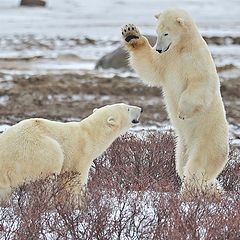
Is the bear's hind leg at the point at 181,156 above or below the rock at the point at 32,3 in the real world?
above

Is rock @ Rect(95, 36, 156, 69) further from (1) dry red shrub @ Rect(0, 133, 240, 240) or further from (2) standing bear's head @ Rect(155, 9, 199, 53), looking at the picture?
(1) dry red shrub @ Rect(0, 133, 240, 240)

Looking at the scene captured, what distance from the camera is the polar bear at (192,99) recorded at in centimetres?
546

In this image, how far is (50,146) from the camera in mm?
Result: 5172

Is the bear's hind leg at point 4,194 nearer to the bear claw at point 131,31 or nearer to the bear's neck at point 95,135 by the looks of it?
the bear's neck at point 95,135

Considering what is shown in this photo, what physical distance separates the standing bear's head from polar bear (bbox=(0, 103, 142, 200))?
0.54 meters

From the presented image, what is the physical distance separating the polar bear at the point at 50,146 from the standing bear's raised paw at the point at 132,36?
1.67ft

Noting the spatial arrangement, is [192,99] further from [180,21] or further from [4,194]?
[4,194]

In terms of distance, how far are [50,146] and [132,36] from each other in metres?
1.12

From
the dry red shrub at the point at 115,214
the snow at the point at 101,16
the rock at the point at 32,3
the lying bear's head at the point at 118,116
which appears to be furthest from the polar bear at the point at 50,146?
the rock at the point at 32,3

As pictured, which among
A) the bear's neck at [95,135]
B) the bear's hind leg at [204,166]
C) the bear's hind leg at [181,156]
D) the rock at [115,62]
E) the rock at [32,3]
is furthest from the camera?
the rock at [32,3]

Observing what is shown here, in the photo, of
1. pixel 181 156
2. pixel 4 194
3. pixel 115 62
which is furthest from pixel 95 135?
pixel 115 62

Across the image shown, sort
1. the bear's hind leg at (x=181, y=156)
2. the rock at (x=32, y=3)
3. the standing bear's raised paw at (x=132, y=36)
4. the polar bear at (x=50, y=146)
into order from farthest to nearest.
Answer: the rock at (x=32, y=3), the standing bear's raised paw at (x=132, y=36), the bear's hind leg at (x=181, y=156), the polar bear at (x=50, y=146)

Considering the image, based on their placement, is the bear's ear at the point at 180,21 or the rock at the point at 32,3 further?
the rock at the point at 32,3

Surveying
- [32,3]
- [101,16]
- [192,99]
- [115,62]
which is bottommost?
[32,3]
